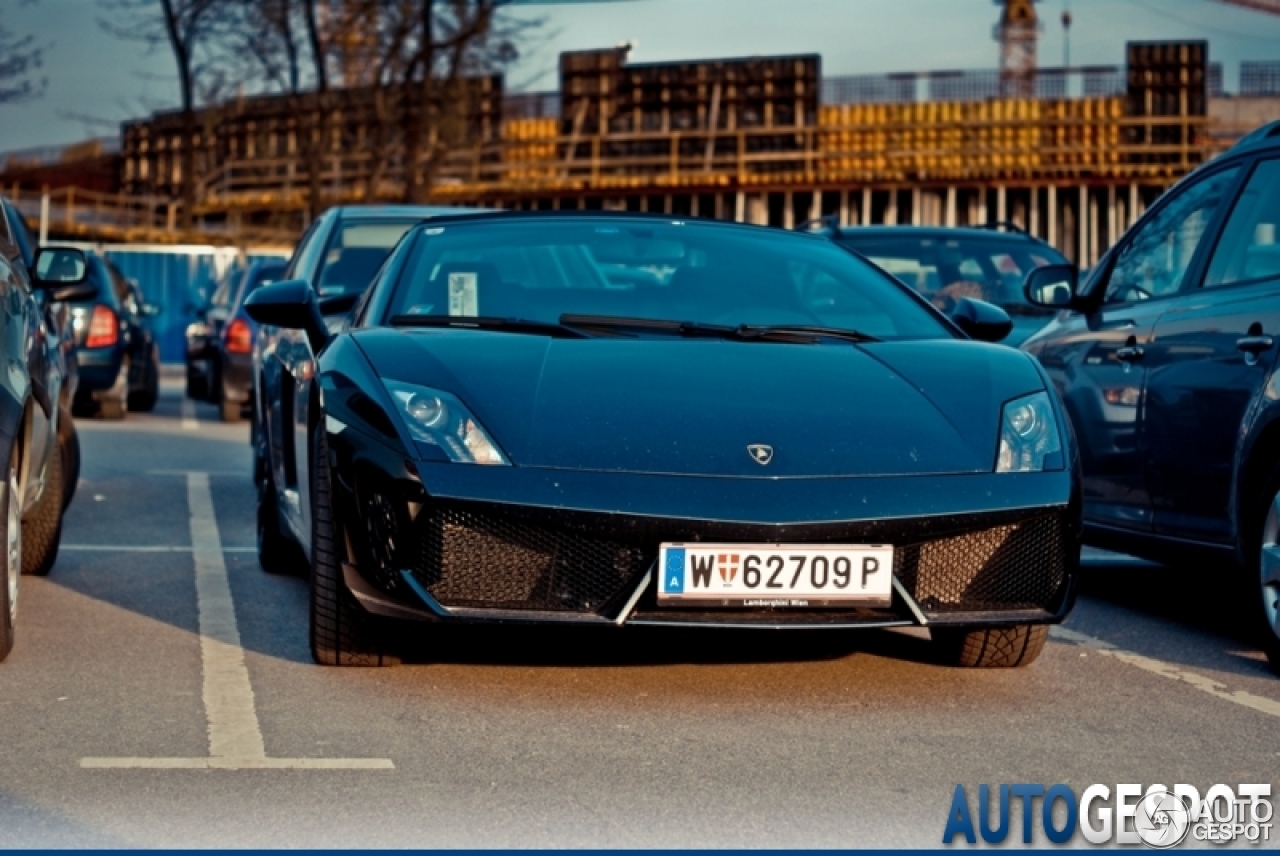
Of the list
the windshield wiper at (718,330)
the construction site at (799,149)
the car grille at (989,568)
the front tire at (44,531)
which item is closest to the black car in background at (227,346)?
the front tire at (44,531)

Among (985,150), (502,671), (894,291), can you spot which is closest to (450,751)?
(502,671)

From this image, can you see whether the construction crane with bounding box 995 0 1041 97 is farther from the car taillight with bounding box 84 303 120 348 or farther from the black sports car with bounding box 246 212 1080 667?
the black sports car with bounding box 246 212 1080 667

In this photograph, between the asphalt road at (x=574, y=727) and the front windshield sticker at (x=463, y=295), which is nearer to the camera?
the asphalt road at (x=574, y=727)

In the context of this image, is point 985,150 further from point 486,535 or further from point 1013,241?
point 486,535

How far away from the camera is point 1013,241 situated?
13.8m

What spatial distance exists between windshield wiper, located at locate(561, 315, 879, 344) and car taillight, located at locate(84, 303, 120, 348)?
1366cm

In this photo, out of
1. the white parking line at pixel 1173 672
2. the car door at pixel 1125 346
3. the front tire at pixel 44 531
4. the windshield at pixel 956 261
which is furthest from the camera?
the windshield at pixel 956 261

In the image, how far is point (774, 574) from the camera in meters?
5.29

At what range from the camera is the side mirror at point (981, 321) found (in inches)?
262

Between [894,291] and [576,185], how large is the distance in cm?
6253

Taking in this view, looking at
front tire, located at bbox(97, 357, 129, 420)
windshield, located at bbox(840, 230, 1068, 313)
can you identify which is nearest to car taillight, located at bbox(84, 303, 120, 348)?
front tire, located at bbox(97, 357, 129, 420)

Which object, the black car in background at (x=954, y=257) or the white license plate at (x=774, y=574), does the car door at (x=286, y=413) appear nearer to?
the white license plate at (x=774, y=574)

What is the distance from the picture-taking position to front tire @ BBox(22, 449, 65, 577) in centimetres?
785

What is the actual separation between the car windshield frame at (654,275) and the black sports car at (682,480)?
111 mm
